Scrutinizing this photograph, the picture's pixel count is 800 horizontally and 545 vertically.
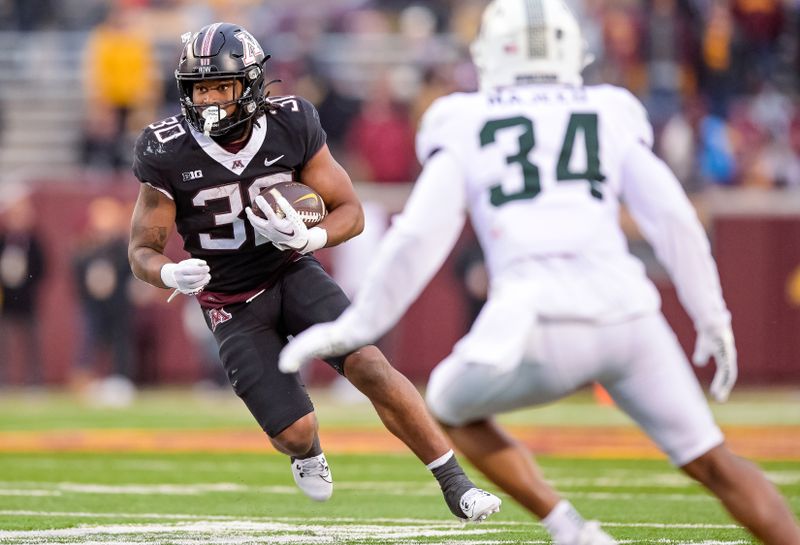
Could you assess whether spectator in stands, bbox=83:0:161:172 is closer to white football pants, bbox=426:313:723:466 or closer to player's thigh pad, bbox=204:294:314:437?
player's thigh pad, bbox=204:294:314:437

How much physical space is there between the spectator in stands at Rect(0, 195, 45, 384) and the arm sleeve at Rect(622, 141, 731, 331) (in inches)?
413

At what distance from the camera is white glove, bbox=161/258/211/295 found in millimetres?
5105

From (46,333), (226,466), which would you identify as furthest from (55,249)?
(226,466)

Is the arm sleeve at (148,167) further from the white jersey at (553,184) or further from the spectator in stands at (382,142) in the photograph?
the spectator in stands at (382,142)

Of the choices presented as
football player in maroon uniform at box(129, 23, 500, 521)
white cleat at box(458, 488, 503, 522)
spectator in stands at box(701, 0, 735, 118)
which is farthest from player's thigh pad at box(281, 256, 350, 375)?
spectator in stands at box(701, 0, 735, 118)

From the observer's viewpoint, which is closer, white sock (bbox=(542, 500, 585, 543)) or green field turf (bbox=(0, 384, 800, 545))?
white sock (bbox=(542, 500, 585, 543))

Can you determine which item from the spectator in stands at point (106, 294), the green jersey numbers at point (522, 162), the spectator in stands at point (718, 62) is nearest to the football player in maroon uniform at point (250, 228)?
the green jersey numbers at point (522, 162)

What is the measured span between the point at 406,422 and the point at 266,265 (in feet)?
2.58

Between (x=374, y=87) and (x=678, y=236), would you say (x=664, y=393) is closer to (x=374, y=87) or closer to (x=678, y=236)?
(x=678, y=236)

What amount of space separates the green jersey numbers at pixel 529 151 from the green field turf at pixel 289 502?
165cm

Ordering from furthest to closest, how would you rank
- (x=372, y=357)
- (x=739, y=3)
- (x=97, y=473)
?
(x=739, y=3) < (x=97, y=473) < (x=372, y=357)

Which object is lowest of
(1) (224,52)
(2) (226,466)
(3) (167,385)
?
(3) (167,385)

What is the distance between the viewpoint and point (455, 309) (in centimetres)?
1443

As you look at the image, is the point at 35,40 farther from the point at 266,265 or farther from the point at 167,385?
the point at 266,265
